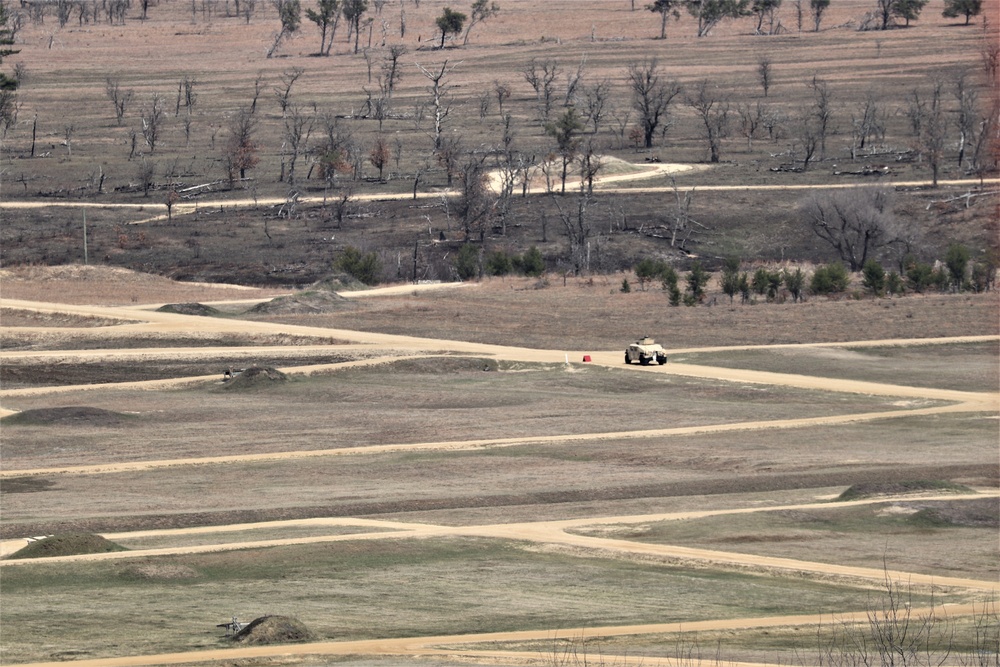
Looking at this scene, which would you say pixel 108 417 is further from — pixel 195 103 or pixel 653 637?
pixel 195 103

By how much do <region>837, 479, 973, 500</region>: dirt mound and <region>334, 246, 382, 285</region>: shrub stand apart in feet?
220

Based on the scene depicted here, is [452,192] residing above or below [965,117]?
below

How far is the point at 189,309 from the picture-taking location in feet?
289

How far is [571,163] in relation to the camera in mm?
142125

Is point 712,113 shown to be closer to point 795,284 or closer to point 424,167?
point 424,167

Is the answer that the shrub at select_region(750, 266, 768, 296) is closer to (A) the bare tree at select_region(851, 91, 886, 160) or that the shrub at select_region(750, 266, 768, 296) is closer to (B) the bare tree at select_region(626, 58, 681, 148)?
(A) the bare tree at select_region(851, 91, 886, 160)

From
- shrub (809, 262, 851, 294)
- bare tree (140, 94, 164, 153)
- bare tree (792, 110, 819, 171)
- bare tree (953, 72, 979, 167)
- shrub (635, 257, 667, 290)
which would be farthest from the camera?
bare tree (140, 94, 164, 153)

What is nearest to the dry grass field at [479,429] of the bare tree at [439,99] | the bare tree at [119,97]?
the bare tree at [439,99]

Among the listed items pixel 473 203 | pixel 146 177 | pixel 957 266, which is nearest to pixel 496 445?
pixel 957 266

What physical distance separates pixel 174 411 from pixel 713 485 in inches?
952

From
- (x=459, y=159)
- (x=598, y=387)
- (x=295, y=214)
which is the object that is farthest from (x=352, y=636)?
(x=459, y=159)

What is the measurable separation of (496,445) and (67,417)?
1693 centimetres

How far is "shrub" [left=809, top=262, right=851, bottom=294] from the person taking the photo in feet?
308

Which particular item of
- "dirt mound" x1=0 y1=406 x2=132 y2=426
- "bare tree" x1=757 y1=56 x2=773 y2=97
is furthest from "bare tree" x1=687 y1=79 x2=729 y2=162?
"dirt mound" x1=0 y1=406 x2=132 y2=426
